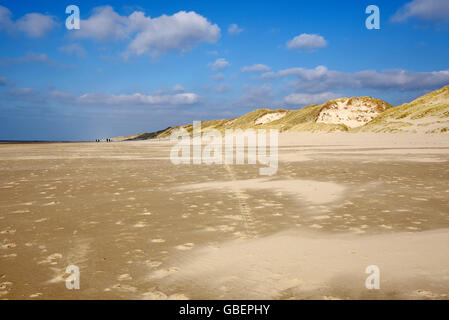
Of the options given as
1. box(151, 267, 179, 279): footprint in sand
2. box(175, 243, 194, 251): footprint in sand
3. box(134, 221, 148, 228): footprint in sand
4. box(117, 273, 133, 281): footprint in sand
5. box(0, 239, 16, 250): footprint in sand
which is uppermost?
box(134, 221, 148, 228): footprint in sand

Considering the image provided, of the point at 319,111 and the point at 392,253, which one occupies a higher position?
the point at 319,111

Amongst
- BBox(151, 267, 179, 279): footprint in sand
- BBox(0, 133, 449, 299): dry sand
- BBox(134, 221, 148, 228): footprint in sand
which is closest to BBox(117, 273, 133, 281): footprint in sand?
BBox(0, 133, 449, 299): dry sand

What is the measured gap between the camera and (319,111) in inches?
3334

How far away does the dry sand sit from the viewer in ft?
A: 12.0

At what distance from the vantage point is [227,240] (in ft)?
17.2

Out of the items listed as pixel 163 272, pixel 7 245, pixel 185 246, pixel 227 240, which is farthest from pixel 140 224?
pixel 163 272

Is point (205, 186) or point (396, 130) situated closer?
point (205, 186)

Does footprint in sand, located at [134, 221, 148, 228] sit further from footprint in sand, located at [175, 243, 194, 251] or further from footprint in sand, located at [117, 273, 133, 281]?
footprint in sand, located at [117, 273, 133, 281]

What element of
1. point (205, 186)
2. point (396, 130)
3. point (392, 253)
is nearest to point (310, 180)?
point (205, 186)

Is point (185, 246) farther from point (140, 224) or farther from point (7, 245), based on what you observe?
point (7, 245)

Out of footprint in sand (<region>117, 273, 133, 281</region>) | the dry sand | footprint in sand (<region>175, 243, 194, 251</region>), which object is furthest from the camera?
footprint in sand (<region>175, 243, 194, 251</region>)

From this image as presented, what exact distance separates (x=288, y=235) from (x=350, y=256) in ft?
3.78
